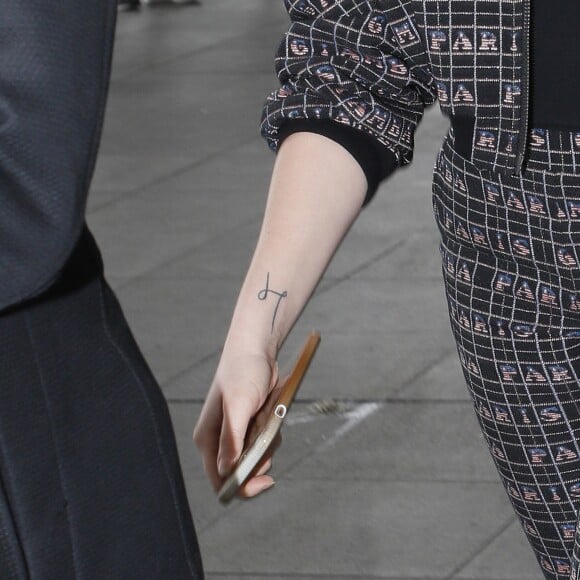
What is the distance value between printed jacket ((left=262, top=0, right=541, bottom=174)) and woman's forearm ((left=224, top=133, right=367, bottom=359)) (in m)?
0.08

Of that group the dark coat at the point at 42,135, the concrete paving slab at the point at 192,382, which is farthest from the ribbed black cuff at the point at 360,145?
the concrete paving slab at the point at 192,382

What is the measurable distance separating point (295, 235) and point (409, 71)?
33 centimetres

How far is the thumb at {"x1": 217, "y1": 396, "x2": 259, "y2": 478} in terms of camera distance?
73.3 inches

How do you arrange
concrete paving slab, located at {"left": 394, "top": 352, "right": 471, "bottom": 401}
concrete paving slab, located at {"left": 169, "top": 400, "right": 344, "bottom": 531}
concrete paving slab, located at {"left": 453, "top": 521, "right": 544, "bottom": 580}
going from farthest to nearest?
concrete paving slab, located at {"left": 394, "top": 352, "right": 471, "bottom": 401}, concrete paving slab, located at {"left": 169, "top": 400, "right": 344, "bottom": 531}, concrete paving slab, located at {"left": 453, "top": 521, "right": 544, "bottom": 580}

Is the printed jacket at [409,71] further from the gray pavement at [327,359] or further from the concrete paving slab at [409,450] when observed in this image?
the concrete paving slab at [409,450]

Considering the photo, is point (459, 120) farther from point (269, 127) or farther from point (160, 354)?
point (160, 354)

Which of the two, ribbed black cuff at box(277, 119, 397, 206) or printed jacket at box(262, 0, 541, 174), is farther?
ribbed black cuff at box(277, 119, 397, 206)

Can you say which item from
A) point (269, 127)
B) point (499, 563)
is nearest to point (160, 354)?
point (499, 563)

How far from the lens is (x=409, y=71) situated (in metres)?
2.21

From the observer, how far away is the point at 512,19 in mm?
2016

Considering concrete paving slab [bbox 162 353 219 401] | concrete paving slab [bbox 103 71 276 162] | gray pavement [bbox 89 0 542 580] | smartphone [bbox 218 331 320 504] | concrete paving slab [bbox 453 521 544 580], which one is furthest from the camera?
concrete paving slab [bbox 103 71 276 162]

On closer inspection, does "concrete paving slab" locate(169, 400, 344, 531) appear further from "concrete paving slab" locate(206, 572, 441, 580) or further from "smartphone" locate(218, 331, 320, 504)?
"smartphone" locate(218, 331, 320, 504)

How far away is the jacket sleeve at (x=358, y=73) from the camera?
2.18 m

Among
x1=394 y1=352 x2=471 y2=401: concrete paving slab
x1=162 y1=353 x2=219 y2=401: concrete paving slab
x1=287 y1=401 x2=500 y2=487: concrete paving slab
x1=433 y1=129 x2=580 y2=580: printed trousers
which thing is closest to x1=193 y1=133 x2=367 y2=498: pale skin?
x1=433 y1=129 x2=580 y2=580: printed trousers
